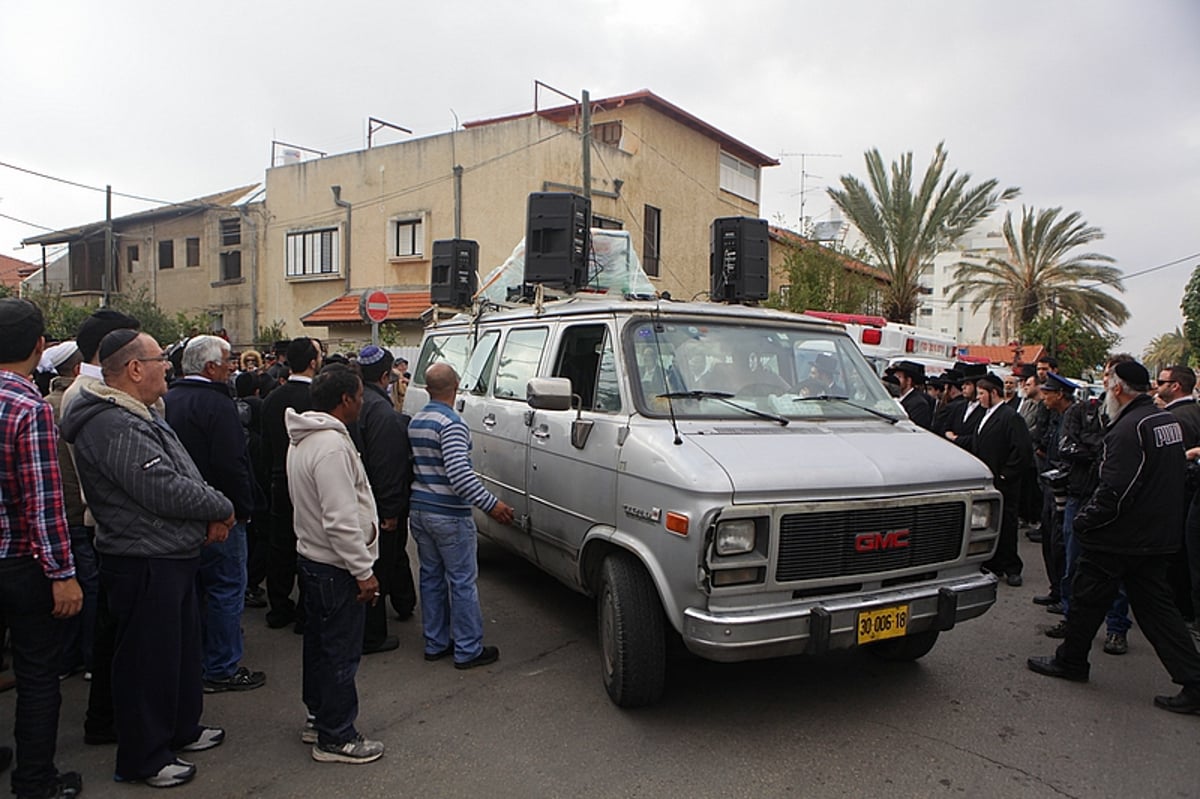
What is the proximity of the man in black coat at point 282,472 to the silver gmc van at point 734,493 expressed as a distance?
4.92 feet

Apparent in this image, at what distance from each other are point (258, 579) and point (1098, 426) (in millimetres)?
6411

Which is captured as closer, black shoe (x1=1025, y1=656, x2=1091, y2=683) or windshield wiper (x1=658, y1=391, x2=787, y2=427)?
windshield wiper (x1=658, y1=391, x2=787, y2=427)

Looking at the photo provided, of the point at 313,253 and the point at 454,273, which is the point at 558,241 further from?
the point at 313,253

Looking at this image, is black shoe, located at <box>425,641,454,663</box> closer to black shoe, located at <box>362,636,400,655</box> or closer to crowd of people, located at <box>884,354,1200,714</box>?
black shoe, located at <box>362,636,400,655</box>

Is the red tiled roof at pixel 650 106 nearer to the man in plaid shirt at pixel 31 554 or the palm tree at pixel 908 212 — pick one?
the palm tree at pixel 908 212

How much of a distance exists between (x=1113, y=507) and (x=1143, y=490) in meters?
0.19

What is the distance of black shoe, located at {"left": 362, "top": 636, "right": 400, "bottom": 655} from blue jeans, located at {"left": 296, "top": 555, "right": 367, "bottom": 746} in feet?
4.43

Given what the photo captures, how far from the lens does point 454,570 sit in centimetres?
483

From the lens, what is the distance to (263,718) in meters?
4.23

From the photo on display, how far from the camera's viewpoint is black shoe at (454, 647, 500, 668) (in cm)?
489

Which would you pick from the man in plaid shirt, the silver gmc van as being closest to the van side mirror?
the silver gmc van

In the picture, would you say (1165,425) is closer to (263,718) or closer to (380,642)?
(380,642)

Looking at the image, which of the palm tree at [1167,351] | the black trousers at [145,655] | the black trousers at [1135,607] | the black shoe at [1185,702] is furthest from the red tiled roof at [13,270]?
the palm tree at [1167,351]

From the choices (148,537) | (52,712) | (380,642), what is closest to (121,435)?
(148,537)
